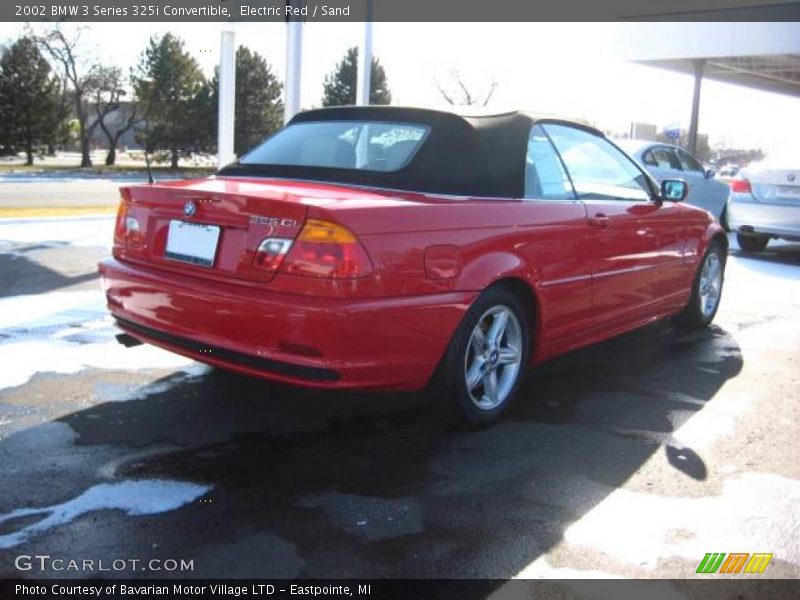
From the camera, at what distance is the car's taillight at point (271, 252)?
9.96 ft

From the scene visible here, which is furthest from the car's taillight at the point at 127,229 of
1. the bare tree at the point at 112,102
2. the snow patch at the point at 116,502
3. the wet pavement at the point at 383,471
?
the bare tree at the point at 112,102

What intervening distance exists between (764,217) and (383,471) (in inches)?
341

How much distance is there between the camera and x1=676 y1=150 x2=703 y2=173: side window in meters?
12.6

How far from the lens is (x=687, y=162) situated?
1277cm

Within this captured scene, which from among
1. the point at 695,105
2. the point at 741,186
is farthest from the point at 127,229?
the point at 695,105

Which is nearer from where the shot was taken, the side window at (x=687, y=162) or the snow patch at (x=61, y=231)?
the snow patch at (x=61, y=231)

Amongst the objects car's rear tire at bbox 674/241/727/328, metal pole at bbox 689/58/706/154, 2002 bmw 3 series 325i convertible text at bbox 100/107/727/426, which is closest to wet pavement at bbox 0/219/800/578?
2002 bmw 3 series 325i convertible text at bbox 100/107/727/426

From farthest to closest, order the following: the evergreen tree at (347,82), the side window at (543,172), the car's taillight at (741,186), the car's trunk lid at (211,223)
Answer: the evergreen tree at (347,82)
the car's taillight at (741,186)
the side window at (543,172)
the car's trunk lid at (211,223)

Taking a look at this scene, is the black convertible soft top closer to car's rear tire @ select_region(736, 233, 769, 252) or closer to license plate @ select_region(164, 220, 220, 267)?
license plate @ select_region(164, 220, 220, 267)

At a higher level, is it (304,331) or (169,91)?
(169,91)

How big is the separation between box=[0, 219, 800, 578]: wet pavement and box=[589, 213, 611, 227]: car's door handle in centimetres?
95

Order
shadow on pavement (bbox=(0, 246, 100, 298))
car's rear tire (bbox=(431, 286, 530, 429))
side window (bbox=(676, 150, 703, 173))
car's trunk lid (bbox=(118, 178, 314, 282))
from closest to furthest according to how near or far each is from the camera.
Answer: car's trunk lid (bbox=(118, 178, 314, 282)) → car's rear tire (bbox=(431, 286, 530, 429)) → shadow on pavement (bbox=(0, 246, 100, 298)) → side window (bbox=(676, 150, 703, 173))

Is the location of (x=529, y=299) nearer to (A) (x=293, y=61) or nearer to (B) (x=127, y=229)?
(B) (x=127, y=229)

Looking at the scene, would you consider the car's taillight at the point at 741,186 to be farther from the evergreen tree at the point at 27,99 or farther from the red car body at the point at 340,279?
the evergreen tree at the point at 27,99
